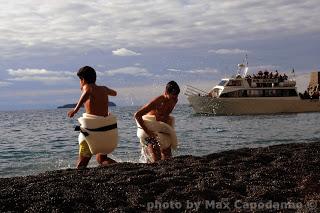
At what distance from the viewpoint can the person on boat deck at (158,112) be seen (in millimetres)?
8547

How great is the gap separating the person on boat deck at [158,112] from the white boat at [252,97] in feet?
126

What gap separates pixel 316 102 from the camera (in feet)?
171

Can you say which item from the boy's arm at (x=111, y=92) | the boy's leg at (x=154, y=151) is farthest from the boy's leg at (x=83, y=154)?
the boy's leg at (x=154, y=151)

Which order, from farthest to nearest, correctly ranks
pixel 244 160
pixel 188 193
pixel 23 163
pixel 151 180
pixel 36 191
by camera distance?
pixel 23 163, pixel 244 160, pixel 151 180, pixel 36 191, pixel 188 193

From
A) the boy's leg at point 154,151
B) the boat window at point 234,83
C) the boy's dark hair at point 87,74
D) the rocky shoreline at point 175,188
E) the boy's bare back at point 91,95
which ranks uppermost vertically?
the boat window at point 234,83

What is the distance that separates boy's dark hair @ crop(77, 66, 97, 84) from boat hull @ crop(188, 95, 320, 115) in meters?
39.5

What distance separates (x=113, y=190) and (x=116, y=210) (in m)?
0.74

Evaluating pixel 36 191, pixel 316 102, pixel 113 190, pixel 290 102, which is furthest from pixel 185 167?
pixel 316 102

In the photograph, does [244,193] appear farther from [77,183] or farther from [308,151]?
[308,151]

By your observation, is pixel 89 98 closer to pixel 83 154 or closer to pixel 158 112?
pixel 83 154

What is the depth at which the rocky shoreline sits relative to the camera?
511cm

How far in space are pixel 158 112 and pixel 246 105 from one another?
40.1 metres

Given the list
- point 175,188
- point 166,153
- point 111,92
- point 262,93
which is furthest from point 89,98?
point 262,93

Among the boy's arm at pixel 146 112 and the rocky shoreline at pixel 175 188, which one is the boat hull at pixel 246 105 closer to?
the boy's arm at pixel 146 112
